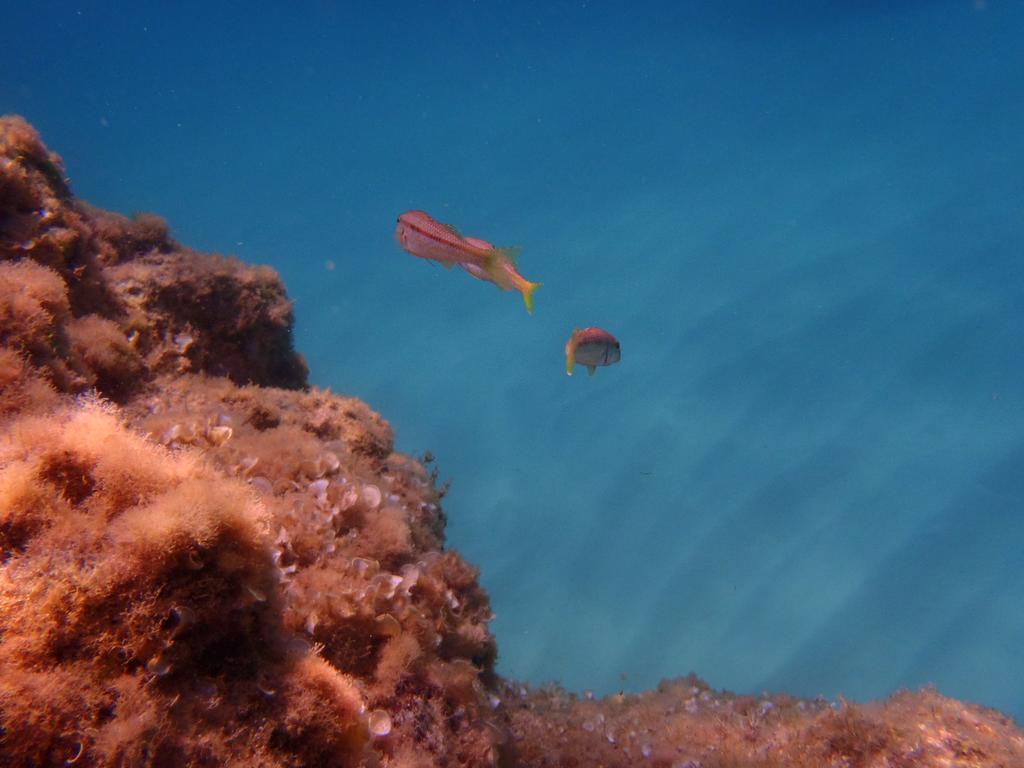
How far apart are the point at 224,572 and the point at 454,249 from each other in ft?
8.77

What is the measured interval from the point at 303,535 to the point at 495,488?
971 inches

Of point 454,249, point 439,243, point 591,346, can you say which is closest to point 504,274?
point 454,249

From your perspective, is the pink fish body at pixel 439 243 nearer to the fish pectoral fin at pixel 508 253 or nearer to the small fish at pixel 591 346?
the fish pectoral fin at pixel 508 253

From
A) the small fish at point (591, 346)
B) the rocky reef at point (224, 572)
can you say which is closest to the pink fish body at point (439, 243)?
the rocky reef at point (224, 572)

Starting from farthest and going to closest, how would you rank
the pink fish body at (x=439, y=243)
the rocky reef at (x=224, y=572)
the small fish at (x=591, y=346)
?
the small fish at (x=591, y=346) → the pink fish body at (x=439, y=243) → the rocky reef at (x=224, y=572)

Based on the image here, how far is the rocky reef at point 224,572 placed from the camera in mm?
1665

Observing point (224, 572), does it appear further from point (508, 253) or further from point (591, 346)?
point (591, 346)

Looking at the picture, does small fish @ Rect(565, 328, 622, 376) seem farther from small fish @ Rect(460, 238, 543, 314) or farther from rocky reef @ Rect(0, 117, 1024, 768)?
rocky reef @ Rect(0, 117, 1024, 768)

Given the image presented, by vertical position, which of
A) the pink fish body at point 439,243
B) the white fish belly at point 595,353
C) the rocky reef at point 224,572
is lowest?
the rocky reef at point 224,572

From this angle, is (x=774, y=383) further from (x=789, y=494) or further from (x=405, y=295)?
(x=405, y=295)

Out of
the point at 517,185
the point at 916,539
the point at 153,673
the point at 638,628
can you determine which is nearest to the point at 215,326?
the point at 153,673

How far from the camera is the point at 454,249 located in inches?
154

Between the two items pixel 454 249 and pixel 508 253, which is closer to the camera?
pixel 454 249

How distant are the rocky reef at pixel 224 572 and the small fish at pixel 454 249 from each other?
1.63 metres
